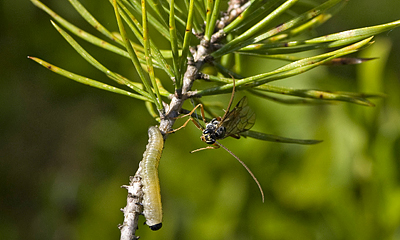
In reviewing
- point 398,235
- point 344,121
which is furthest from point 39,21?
point 398,235

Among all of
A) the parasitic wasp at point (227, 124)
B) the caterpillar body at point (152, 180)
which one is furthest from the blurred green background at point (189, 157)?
the caterpillar body at point (152, 180)

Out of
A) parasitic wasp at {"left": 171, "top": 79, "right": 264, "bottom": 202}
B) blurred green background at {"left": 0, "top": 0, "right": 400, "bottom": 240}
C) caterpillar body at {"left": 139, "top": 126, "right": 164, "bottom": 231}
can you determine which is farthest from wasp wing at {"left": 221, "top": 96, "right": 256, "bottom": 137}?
blurred green background at {"left": 0, "top": 0, "right": 400, "bottom": 240}

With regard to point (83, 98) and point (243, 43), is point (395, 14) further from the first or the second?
point (243, 43)

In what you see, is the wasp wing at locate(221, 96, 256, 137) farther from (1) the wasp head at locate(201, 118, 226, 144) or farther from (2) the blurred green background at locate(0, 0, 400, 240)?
(2) the blurred green background at locate(0, 0, 400, 240)

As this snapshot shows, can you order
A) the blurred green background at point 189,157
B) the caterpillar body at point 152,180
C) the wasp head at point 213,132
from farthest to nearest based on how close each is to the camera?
the blurred green background at point 189,157
the wasp head at point 213,132
the caterpillar body at point 152,180

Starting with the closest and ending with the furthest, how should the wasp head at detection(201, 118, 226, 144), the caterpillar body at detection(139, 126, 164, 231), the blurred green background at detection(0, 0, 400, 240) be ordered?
the caterpillar body at detection(139, 126, 164, 231) < the wasp head at detection(201, 118, 226, 144) < the blurred green background at detection(0, 0, 400, 240)

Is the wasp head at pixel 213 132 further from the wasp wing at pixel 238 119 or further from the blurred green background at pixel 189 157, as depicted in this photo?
the blurred green background at pixel 189 157
